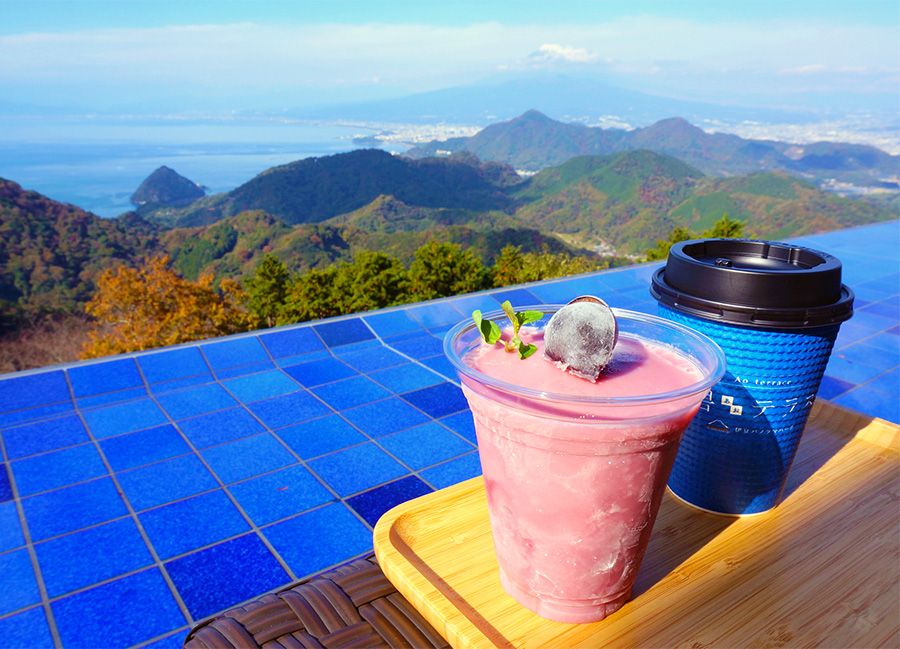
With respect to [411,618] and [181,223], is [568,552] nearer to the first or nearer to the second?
[411,618]

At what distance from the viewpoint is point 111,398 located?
3.14 m

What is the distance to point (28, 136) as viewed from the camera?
328ft

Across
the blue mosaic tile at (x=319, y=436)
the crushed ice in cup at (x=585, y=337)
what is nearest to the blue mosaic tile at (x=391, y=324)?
the blue mosaic tile at (x=319, y=436)

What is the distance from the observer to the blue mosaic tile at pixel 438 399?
10.1 feet

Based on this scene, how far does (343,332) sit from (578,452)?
348 cm

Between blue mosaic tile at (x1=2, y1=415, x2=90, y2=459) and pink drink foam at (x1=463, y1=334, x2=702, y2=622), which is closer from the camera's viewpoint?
pink drink foam at (x1=463, y1=334, x2=702, y2=622)

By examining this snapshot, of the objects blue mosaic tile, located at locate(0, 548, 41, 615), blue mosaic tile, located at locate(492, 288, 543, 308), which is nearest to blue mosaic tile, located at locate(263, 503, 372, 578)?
blue mosaic tile, located at locate(0, 548, 41, 615)

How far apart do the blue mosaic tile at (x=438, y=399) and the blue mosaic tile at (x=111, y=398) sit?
147 cm

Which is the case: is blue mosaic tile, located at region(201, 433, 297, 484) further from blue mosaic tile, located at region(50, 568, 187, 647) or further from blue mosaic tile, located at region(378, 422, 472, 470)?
blue mosaic tile, located at region(50, 568, 187, 647)

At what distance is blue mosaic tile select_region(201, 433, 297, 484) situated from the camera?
251 centimetres

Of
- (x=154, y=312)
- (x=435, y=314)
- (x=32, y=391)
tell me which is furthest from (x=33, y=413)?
(x=154, y=312)

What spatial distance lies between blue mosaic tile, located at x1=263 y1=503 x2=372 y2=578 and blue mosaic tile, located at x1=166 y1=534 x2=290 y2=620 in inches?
2.3

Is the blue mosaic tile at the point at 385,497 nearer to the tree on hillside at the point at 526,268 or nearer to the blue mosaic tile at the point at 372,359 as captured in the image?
the blue mosaic tile at the point at 372,359

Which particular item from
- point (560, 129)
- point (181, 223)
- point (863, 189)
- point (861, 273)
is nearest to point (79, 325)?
point (861, 273)
